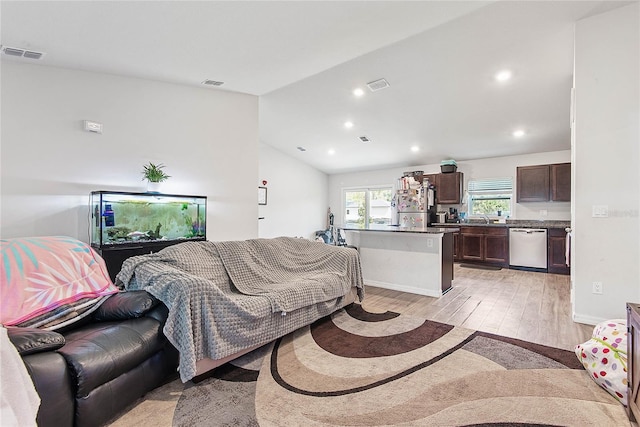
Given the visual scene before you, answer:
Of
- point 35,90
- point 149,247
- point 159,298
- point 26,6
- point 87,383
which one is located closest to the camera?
point 87,383

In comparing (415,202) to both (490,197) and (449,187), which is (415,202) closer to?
(449,187)

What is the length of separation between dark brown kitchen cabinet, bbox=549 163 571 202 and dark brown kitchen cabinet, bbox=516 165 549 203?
0.09m

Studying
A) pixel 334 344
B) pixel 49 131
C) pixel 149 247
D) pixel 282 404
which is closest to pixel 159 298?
pixel 282 404

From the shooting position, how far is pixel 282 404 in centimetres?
171

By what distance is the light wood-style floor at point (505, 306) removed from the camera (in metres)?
2.75

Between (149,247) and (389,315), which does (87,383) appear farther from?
(389,315)

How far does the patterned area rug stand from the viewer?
1597mm

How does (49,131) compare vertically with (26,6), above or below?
below

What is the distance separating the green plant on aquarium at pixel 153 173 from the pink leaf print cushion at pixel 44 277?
151 centimetres

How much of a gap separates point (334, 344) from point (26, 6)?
358 cm

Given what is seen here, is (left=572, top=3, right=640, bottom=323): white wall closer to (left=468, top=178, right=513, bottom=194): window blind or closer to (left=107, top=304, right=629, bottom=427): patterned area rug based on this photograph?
(left=107, top=304, right=629, bottom=427): patterned area rug

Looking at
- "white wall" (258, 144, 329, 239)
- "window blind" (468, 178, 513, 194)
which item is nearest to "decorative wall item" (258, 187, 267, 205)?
"white wall" (258, 144, 329, 239)

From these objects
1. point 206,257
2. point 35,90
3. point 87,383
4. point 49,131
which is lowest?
point 87,383

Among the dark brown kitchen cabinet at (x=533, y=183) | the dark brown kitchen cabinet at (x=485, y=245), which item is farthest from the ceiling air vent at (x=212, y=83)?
the dark brown kitchen cabinet at (x=533, y=183)
